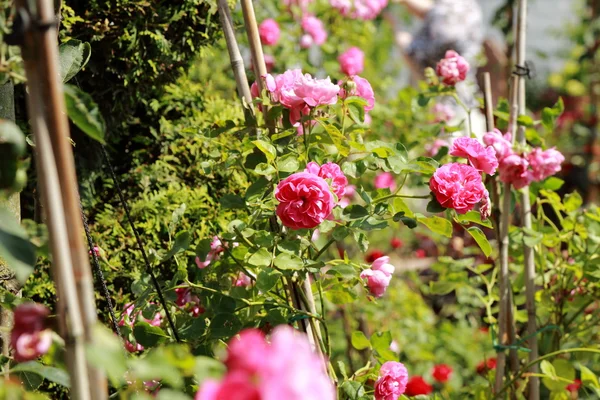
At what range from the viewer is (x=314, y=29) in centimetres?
295

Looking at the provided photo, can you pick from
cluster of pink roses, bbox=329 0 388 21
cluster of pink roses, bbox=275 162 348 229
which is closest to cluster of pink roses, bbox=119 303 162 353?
cluster of pink roses, bbox=275 162 348 229

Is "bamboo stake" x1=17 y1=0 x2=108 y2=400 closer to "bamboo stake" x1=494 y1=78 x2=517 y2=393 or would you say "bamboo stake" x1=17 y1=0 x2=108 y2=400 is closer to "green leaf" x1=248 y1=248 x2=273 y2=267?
"green leaf" x1=248 y1=248 x2=273 y2=267

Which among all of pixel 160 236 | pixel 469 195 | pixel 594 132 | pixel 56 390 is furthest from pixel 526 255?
pixel 594 132

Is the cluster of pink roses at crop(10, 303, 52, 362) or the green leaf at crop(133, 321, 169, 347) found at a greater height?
the cluster of pink roses at crop(10, 303, 52, 362)

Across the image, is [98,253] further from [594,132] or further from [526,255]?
[594,132]

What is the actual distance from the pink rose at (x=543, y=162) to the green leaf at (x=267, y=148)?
29.1 inches

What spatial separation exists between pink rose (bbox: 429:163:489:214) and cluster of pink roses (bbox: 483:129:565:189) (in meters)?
0.38

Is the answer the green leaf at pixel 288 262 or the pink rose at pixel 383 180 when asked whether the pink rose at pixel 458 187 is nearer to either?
the green leaf at pixel 288 262

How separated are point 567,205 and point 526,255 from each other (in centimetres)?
22

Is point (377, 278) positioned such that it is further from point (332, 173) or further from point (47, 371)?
point (47, 371)

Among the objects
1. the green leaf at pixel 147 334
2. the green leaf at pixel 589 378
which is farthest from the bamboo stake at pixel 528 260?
the green leaf at pixel 147 334

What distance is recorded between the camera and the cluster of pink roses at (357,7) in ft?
10.1

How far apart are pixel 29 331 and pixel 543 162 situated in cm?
131

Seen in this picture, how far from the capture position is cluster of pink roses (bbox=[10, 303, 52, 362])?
0.69m
